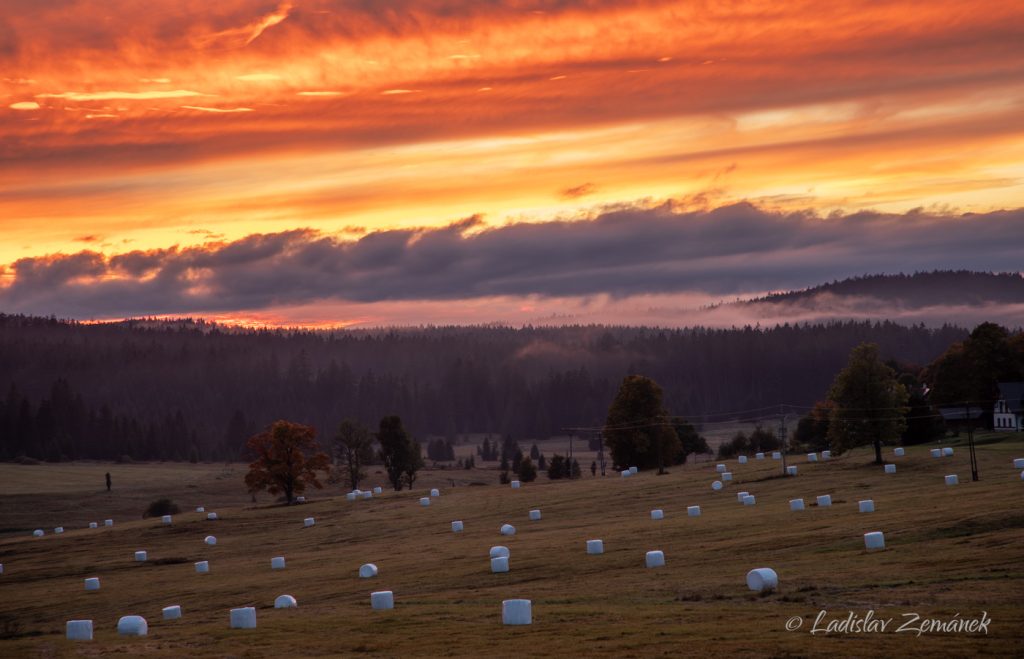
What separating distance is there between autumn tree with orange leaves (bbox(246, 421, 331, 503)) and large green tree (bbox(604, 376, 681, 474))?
36.1 meters

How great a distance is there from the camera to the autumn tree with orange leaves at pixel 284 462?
131625mm

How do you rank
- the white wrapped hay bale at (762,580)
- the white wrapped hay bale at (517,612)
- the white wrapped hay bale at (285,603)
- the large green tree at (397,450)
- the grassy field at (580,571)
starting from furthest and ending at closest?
the large green tree at (397,450) < the white wrapped hay bale at (285,603) < the white wrapped hay bale at (762,580) < the white wrapped hay bale at (517,612) < the grassy field at (580,571)

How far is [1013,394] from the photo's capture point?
134 metres

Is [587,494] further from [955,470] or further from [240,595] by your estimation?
[240,595]

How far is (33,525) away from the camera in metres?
141

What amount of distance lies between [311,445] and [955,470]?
74.3m

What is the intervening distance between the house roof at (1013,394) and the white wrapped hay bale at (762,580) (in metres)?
102

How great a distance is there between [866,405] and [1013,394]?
3942 cm

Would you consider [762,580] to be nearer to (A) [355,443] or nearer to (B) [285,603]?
(B) [285,603]

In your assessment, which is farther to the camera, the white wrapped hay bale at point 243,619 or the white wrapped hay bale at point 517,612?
the white wrapped hay bale at point 243,619

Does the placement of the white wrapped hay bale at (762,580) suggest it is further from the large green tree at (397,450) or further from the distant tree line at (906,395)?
the large green tree at (397,450)

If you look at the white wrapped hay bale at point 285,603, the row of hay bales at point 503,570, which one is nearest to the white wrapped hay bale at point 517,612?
the row of hay bales at point 503,570

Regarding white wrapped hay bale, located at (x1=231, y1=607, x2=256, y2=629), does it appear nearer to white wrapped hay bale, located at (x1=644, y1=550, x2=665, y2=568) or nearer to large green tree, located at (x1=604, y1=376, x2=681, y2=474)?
white wrapped hay bale, located at (x1=644, y1=550, x2=665, y2=568)

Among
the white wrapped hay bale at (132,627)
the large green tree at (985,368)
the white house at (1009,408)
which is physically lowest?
the white wrapped hay bale at (132,627)
